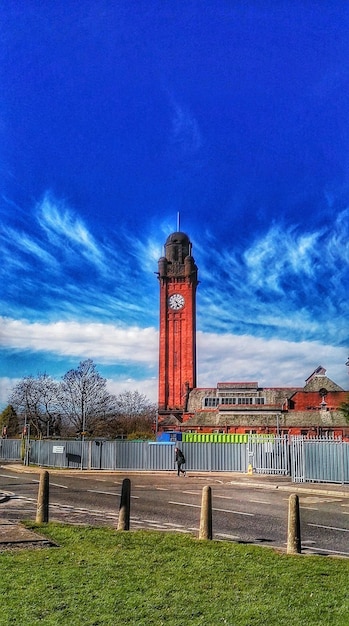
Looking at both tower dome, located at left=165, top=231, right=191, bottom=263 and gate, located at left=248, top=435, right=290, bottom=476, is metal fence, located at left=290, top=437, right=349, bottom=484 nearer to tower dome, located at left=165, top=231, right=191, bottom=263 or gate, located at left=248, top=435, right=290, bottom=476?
gate, located at left=248, top=435, right=290, bottom=476

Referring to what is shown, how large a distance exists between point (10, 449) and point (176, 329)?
4938 centimetres

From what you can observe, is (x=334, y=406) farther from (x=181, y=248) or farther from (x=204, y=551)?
(x=204, y=551)

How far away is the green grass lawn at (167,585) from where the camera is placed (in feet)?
19.1

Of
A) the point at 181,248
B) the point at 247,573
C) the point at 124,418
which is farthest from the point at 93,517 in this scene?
the point at 181,248

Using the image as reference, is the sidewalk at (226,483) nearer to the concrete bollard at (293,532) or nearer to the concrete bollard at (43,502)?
the concrete bollard at (43,502)

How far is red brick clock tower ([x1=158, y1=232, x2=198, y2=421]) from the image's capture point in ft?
300

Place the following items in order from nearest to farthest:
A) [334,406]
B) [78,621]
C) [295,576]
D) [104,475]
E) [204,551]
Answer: [78,621], [295,576], [204,551], [104,475], [334,406]

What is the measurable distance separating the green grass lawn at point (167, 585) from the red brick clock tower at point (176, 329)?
78.0 metres

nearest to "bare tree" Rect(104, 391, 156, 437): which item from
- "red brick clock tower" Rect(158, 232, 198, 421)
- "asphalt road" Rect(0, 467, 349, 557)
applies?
"red brick clock tower" Rect(158, 232, 198, 421)

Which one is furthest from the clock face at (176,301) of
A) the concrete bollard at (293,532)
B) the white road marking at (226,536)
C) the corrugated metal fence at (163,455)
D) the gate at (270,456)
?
the concrete bollard at (293,532)

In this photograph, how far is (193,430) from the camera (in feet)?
224

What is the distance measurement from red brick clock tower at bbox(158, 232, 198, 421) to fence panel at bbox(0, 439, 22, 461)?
128ft

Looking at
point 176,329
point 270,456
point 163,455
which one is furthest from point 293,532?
point 176,329

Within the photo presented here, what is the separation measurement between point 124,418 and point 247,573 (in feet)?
298
